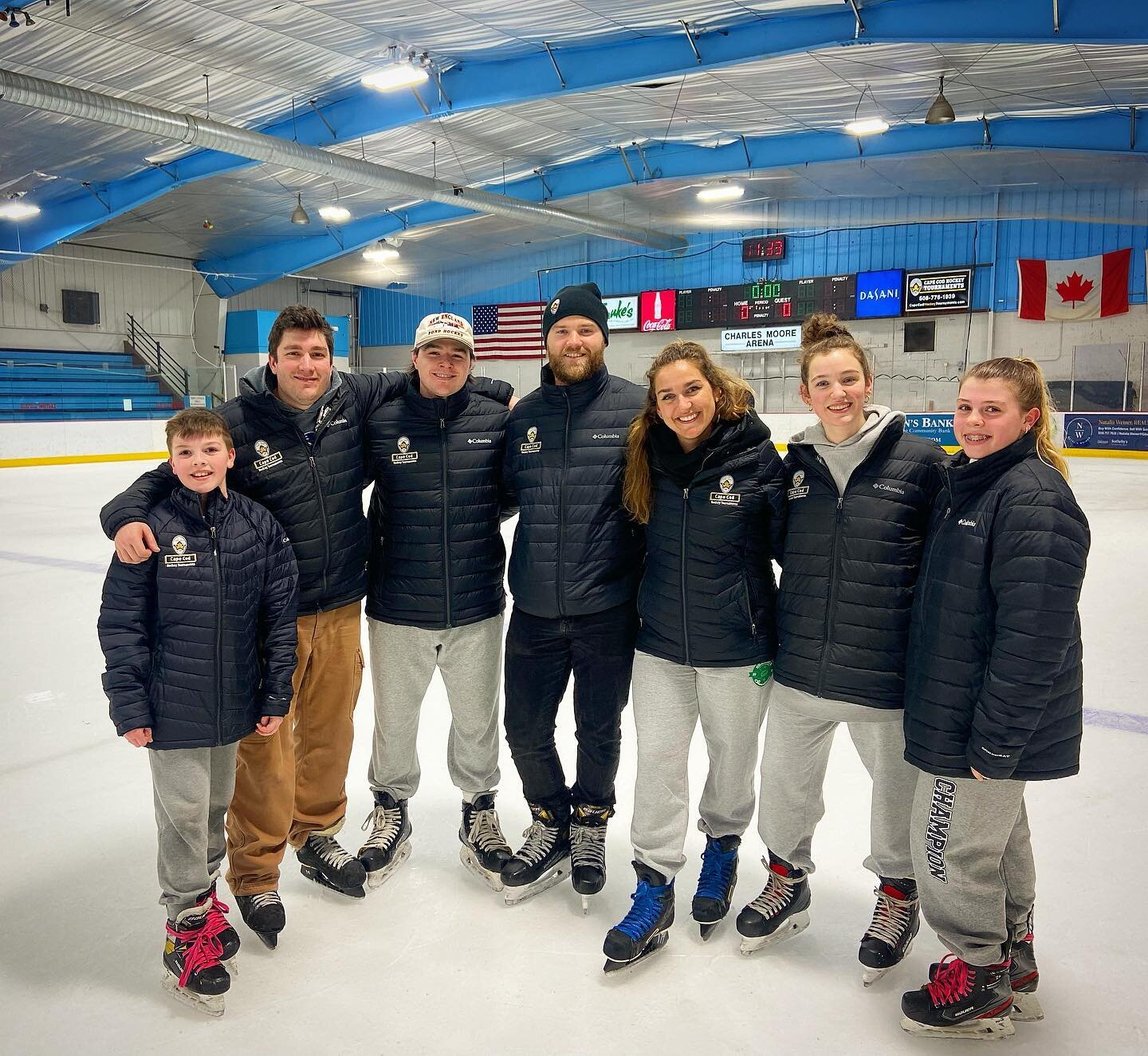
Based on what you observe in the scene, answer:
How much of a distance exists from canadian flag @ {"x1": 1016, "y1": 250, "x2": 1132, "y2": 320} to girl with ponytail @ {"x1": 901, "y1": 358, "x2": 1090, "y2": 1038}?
715 inches

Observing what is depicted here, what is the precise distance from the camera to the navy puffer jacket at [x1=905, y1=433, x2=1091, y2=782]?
1.85m

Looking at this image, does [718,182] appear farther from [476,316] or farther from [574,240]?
[476,316]

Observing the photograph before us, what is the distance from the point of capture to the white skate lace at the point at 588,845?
265cm

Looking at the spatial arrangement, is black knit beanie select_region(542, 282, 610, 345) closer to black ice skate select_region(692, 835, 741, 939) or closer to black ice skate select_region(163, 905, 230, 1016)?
black ice skate select_region(692, 835, 741, 939)

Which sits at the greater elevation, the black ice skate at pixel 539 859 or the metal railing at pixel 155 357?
the metal railing at pixel 155 357

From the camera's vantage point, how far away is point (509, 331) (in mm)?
24562

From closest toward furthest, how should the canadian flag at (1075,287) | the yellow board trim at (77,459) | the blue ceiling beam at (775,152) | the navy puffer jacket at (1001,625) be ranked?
the navy puffer jacket at (1001,625) < the blue ceiling beam at (775,152) < the yellow board trim at (77,459) < the canadian flag at (1075,287)

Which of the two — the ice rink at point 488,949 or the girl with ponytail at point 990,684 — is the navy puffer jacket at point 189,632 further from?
the girl with ponytail at point 990,684

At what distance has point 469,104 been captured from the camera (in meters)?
11.8

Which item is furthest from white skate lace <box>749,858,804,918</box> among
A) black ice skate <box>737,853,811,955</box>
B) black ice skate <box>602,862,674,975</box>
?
black ice skate <box>602,862,674,975</box>

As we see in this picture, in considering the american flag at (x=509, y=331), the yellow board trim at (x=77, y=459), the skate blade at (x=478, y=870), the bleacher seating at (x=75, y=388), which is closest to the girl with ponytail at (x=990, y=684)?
the skate blade at (x=478, y=870)

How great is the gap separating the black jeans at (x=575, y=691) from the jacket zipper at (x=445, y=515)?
0.22m

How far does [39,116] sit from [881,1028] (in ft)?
47.9

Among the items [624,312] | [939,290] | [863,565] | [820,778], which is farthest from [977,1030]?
[624,312]
